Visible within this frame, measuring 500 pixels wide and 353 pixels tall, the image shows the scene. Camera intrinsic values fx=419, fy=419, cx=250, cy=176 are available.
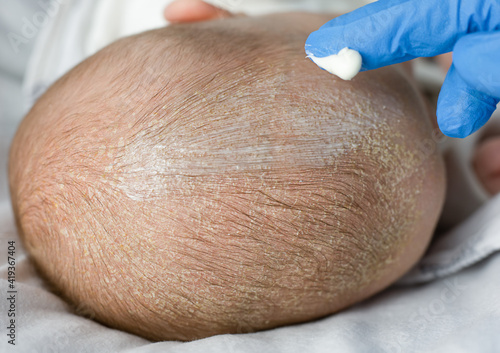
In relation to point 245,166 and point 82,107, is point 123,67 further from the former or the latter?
point 245,166

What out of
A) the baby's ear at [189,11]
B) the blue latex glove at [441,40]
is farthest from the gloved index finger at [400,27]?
the baby's ear at [189,11]

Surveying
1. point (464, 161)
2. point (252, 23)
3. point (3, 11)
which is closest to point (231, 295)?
point (252, 23)

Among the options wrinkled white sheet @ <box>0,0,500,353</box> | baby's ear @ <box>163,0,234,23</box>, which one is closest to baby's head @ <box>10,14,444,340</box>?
wrinkled white sheet @ <box>0,0,500,353</box>

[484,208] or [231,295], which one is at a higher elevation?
[231,295]

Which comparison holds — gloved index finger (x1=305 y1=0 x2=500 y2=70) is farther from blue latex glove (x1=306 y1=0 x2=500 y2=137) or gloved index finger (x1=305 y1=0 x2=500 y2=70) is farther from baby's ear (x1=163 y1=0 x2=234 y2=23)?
baby's ear (x1=163 y1=0 x2=234 y2=23)

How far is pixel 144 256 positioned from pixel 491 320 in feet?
1.55

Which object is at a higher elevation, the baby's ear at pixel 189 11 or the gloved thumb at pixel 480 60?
the baby's ear at pixel 189 11

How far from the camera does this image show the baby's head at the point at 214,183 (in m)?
0.53

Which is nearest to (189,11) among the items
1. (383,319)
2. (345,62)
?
(345,62)

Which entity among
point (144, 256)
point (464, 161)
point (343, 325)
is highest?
point (144, 256)

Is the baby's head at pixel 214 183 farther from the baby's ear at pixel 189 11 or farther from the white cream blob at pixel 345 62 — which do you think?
the baby's ear at pixel 189 11

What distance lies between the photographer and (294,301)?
0.60 metres

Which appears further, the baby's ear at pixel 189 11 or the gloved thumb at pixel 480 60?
the baby's ear at pixel 189 11

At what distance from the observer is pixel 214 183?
1.71ft
